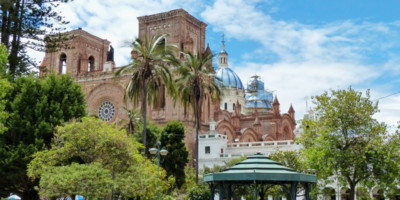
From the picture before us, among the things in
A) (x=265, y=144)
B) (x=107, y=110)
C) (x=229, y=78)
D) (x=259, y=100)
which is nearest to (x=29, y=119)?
(x=265, y=144)

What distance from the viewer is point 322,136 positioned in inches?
1130

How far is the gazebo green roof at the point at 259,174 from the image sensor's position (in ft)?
53.8

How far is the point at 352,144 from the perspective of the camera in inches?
1123

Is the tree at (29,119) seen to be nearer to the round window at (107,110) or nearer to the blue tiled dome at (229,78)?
the round window at (107,110)

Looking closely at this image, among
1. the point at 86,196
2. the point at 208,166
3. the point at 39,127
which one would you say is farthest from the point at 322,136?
the point at 208,166

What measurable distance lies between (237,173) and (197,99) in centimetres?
2018

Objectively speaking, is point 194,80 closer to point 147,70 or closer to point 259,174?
point 147,70

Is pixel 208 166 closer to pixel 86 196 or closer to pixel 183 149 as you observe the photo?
pixel 183 149

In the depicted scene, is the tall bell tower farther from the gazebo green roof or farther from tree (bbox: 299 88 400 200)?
the gazebo green roof

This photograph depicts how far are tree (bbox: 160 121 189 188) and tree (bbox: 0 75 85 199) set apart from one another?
1264 cm

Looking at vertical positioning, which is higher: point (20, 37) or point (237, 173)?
point (20, 37)

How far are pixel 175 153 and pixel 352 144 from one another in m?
19.0

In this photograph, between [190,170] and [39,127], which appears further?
[190,170]

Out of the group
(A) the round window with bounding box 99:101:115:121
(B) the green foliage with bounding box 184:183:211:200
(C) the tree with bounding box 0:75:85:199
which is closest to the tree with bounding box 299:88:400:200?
(B) the green foliage with bounding box 184:183:211:200
